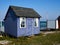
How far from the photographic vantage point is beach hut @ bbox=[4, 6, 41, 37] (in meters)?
19.2

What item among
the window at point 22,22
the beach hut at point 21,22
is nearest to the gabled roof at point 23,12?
the beach hut at point 21,22

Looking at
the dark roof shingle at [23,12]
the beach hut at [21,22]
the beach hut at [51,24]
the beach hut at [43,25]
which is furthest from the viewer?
the beach hut at [51,24]

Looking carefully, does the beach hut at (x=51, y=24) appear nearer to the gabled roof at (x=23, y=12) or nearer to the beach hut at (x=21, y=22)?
the beach hut at (x=21, y=22)

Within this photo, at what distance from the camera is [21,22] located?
19.5 metres

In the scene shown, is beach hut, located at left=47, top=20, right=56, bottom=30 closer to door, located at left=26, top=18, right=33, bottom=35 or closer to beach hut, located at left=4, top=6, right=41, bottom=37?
beach hut, located at left=4, top=6, right=41, bottom=37

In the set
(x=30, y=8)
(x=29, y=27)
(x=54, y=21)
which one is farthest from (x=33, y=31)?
(x=54, y=21)

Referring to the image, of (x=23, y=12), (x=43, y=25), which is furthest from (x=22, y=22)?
(x=43, y=25)

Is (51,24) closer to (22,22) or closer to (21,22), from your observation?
(22,22)

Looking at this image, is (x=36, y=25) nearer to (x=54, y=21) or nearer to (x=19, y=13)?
(x=19, y=13)

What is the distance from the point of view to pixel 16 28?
62.4ft

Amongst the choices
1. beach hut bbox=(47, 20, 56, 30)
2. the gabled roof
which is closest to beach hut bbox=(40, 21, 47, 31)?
beach hut bbox=(47, 20, 56, 30)

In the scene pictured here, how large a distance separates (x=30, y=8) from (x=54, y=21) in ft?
31.2

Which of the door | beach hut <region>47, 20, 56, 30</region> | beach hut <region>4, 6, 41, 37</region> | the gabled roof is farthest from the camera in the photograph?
beach hut <region>47, 20, 56, 30</region>

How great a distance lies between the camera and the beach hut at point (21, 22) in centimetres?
1916
